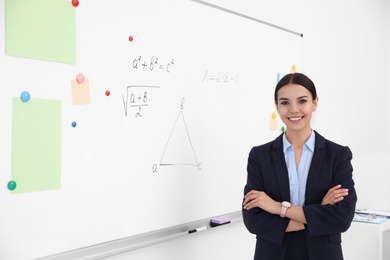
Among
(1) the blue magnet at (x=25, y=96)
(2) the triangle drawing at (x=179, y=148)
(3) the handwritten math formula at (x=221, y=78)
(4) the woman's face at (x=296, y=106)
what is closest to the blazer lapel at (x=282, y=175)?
(4) the woman's face at (x=296, y=106)

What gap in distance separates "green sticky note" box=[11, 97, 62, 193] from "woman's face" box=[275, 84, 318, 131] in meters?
0.85

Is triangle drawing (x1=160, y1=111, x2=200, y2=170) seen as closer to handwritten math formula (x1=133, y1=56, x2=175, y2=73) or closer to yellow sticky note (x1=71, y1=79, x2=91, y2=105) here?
handwritten math formula (x1=133, y1=56, x2=175, y2=73)

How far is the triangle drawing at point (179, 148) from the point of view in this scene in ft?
5.83

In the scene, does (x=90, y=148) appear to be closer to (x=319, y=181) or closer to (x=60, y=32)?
(x=60, y=32)

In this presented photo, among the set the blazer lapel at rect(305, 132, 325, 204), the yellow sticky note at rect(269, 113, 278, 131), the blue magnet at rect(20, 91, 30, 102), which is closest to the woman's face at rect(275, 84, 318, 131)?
the blazer lapel at rect(305, 132, 325, 204)

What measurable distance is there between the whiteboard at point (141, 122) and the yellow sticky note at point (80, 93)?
16mm

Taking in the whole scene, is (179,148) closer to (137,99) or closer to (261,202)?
(137,99)

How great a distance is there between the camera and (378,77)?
359cm

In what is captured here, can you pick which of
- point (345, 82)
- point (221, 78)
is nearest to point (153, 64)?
point (221, 78)

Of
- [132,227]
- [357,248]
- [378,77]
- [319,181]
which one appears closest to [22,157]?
[132,227]

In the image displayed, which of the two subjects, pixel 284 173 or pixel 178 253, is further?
pixel 178 253

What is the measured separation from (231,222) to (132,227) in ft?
2.19

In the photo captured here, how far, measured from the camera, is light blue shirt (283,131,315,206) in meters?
1.60

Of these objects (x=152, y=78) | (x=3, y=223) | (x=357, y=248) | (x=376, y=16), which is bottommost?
(x=357, y=248)
